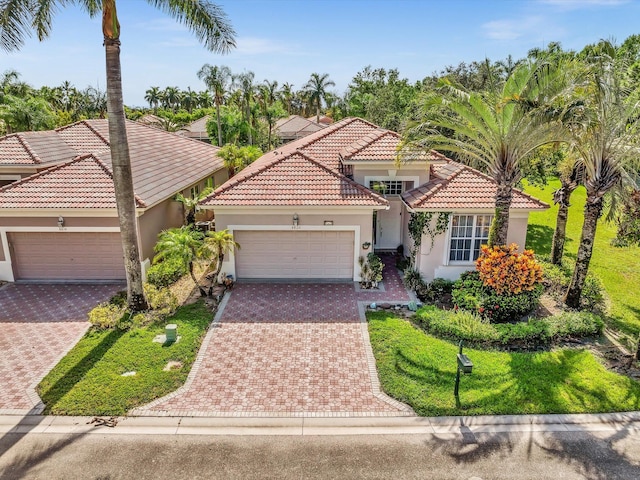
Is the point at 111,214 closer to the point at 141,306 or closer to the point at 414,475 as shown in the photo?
the point at 141,306

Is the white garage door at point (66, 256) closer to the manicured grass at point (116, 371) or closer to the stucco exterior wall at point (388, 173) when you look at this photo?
the manicured grass at point (116, 371)

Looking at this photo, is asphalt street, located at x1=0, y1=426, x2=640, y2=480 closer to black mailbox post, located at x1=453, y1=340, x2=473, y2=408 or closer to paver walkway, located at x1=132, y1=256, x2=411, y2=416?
paver walkway, located at x1=132, y1=256, x2=411, y2=416

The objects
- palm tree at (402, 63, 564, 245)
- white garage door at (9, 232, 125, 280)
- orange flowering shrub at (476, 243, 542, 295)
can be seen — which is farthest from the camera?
white garage door at (9, 232, 125, 280)


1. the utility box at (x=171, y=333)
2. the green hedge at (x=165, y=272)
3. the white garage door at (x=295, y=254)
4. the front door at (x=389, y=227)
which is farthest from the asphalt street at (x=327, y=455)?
the front door at (x=389, y=227)

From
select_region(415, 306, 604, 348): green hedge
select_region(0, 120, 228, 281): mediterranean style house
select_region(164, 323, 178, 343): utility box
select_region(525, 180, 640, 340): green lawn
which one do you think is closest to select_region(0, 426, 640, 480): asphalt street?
select_region(415, 306, 604, 348): green hedge

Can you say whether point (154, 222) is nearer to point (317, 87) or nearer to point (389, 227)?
point (389, 227)

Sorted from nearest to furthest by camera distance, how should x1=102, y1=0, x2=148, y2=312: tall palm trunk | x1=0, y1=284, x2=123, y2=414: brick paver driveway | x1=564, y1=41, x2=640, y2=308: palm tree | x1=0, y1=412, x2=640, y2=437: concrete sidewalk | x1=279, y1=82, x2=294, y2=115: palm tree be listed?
x1=0, y1=412, x2=640, y2=437: concrete sidewalk → x1=0, y1=284, x2=123, y2=414: brick paver driveway → x1=102, y1=0, x2=148, y2=312: tall palm trunk → x1=564, y1=41, x2=640, y2=308: palm tree → x1=279, y1=82, x2=294, y2=115: palm tree

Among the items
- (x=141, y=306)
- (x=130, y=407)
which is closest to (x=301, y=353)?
(x=130, y=407)

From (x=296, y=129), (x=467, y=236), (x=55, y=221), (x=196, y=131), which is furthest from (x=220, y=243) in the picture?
(x=196, y=131)
